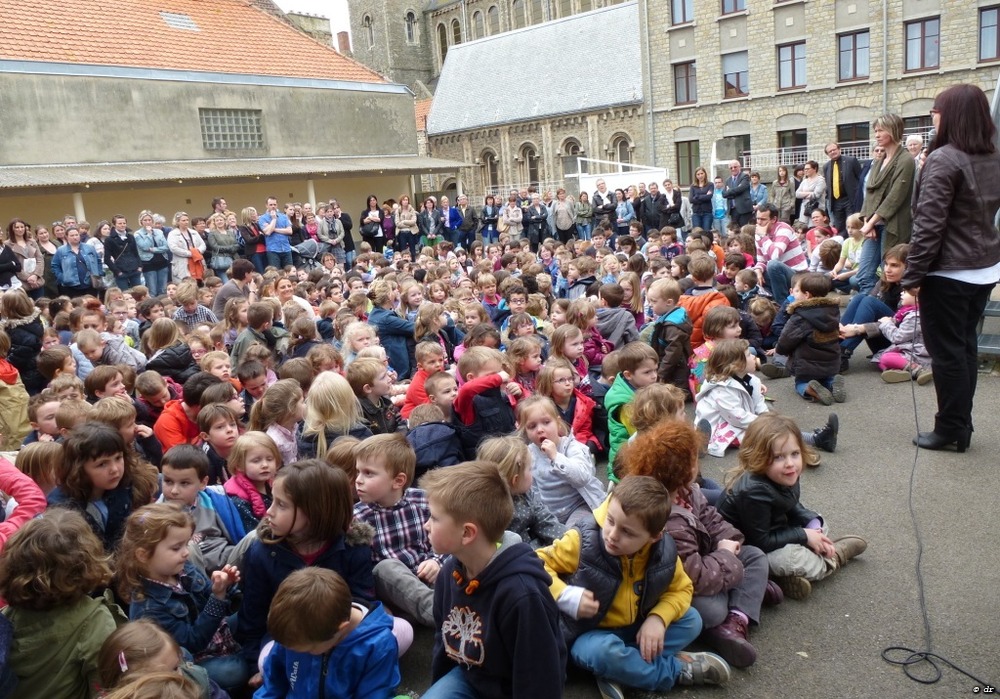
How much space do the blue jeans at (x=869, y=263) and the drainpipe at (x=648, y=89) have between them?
27.4 m

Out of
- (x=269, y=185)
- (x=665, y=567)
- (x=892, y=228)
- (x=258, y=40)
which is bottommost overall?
(x=665, y=567)

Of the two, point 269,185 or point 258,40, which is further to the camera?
point 258,40

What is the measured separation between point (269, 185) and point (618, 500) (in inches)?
963

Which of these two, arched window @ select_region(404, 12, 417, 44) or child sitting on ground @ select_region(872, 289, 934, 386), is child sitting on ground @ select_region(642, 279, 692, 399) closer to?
child sitting on ground @ select_region(872, 289, 934, 386)

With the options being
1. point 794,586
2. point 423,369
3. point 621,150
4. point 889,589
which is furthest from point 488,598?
point 621,150

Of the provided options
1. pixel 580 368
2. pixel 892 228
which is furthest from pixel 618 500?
pixel 892 228

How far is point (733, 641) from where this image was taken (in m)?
3.58

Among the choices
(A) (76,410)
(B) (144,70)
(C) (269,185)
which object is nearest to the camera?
(A) (76,410)

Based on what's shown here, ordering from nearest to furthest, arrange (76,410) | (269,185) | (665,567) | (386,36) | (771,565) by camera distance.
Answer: (665,567), (771,565), (76,410), (269,185), (386,36)

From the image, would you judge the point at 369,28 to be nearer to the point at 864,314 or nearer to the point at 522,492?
the point at 864,314

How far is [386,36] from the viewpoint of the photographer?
57.7 m

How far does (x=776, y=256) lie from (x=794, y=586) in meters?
7.67

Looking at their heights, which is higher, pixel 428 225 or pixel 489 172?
pixel 489 172

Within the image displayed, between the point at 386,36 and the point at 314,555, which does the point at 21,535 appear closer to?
the point at 314,555
